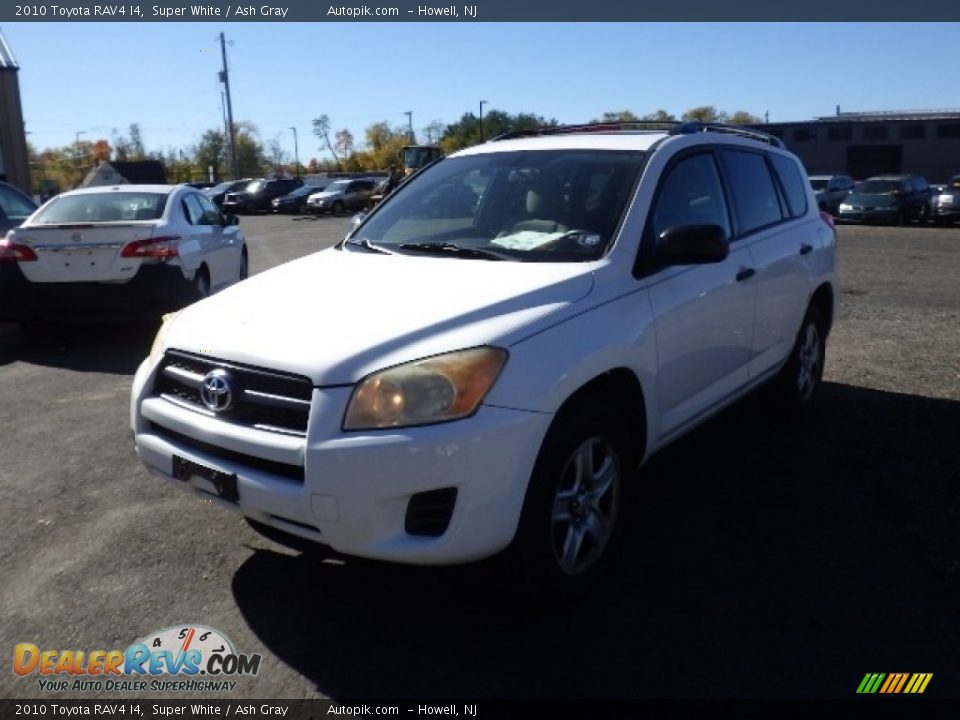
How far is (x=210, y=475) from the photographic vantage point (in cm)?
314

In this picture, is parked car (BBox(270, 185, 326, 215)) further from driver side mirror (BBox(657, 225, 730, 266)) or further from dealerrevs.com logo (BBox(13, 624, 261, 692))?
dealerrevs.com logo (BBox(13, 624, 261, 692))

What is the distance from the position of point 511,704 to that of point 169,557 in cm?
181

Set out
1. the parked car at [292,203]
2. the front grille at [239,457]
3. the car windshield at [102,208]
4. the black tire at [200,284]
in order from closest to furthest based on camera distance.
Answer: the front grille at [239,457]
the car windshield at [102,208]
the black tire at [200,284]
the parked car at [292,203]

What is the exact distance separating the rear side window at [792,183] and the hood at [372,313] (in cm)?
259

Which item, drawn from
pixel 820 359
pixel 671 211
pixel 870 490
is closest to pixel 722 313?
pixel 671 211

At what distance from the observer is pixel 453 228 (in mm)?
4371

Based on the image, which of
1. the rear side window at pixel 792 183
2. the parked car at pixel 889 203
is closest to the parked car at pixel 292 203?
the parked car at pixel 889 203

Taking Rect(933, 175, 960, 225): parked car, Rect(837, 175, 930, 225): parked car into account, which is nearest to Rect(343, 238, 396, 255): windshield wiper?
Rect(837, 175, 930, 225): parked car

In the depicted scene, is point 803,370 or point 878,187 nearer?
point 803,370

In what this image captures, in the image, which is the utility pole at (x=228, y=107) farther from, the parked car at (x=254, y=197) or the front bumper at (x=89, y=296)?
the front bumper at (x=89, y=296)

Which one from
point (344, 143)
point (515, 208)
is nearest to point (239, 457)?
point (515, 208)

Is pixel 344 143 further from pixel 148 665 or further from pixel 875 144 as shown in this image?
pixel 148 665

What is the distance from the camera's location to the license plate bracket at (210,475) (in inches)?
121

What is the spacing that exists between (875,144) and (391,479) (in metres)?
68.9
